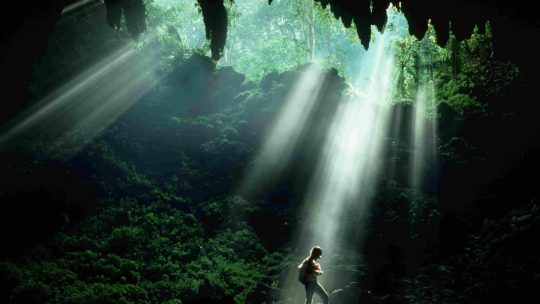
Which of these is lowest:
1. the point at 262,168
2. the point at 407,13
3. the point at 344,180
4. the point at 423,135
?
the point at 407,13

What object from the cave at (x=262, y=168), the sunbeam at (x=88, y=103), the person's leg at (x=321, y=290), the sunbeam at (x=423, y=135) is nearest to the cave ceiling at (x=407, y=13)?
the cave at (x=262, y=168)

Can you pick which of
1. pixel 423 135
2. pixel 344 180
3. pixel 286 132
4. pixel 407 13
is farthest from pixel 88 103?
pixel 407 13

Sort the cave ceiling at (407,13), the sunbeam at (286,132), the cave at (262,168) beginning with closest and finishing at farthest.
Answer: the cave ceiling at (407,13) → the cave at (262,168) → the sunbeam at (286,132)

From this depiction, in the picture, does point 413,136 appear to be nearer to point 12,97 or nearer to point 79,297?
point 79,297

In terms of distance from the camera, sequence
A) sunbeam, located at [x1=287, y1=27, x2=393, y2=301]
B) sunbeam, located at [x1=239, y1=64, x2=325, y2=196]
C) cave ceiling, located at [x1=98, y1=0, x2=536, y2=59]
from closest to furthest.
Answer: cave ceiling, located at [x1=98, y1=0, x2=536, y2=59]
sunbeam, located at [x1=287, y1=27, x2=393, y2=301]
sunbeam, located at [x1=239, y1=64, x2=325, y2=196]

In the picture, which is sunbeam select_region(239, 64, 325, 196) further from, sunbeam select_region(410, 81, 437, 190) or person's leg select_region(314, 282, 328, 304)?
person's leg select_region(314, 282, 328, 304)

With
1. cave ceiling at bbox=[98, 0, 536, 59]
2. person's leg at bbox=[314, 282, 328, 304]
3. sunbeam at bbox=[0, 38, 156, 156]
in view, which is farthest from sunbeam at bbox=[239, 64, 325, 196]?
cave ceiling at bbox=[98, 0, 536, 59]

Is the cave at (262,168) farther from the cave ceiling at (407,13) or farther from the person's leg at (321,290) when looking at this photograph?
the person's leg at (321,290)

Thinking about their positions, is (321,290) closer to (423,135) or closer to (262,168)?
(262,168)

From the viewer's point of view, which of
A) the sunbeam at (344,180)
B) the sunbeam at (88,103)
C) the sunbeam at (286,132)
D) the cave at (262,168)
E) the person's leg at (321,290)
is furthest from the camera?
the sunbeam at (286,132)

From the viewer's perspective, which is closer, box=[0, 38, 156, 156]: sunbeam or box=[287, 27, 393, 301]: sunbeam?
box=[287, 27, 393, 301]: sunbeam

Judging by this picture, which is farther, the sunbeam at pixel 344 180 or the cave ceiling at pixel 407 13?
the sunbeam at pixel 344 180

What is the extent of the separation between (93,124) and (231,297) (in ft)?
36.0

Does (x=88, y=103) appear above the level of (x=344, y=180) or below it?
above
